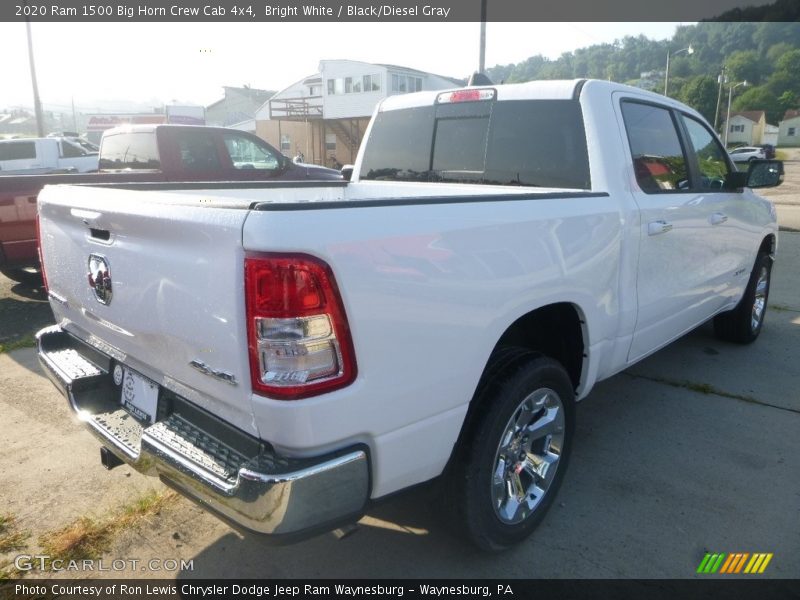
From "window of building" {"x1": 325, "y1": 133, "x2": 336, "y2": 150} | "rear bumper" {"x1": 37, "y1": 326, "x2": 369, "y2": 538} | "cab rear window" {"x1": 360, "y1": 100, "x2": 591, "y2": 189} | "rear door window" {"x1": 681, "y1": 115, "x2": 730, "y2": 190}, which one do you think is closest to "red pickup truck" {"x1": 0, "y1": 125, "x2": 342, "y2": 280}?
"cab rear window" {"x1": 360, "y1": 100, "x2": 591, "y2": 189}

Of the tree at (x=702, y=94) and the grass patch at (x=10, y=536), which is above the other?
the tree at (x=702, y=94)

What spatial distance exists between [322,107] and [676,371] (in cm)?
4075

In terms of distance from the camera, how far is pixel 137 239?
210 cm

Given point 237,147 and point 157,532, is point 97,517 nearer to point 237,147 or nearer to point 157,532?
point 157,532

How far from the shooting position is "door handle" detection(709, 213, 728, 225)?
3.94 metres

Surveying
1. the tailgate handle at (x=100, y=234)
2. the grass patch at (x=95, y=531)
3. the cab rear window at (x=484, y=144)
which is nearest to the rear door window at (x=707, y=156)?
the cab rear window at (x=484, y=144)

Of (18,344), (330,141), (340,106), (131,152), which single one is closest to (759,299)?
(18,344)

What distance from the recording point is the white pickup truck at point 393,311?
175cm

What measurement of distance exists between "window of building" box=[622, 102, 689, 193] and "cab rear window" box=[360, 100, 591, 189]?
13.7 inches

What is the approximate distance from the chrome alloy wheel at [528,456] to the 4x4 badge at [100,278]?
1.61 meters

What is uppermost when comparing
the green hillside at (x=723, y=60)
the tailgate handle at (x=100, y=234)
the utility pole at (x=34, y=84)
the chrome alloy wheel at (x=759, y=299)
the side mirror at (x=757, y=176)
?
the green hillside at (x=723, y=60)

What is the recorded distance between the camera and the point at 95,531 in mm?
2742

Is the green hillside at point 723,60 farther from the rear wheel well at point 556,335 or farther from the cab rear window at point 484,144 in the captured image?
the rear wheel well at point 556,335

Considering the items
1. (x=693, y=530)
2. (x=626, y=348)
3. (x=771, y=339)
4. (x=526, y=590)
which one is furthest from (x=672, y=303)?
(x=771, y=339)
